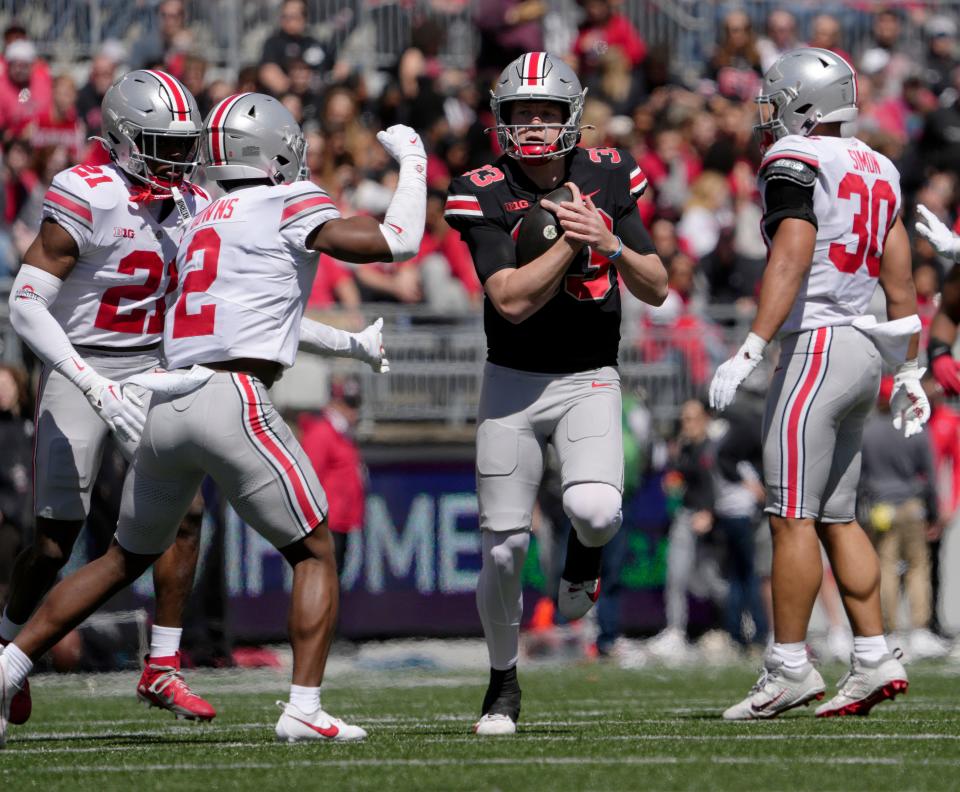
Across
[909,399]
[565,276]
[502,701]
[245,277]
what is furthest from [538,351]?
[909,399]

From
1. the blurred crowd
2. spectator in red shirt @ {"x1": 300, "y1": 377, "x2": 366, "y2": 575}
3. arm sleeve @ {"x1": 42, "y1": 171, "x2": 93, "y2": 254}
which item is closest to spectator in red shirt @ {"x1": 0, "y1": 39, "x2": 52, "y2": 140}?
the blurred crowd

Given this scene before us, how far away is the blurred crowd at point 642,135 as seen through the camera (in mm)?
12680

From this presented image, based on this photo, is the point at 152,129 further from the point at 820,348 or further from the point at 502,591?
the point at 820,348

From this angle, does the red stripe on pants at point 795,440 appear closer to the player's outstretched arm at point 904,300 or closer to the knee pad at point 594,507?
the player's outstretched arm at point 904,300

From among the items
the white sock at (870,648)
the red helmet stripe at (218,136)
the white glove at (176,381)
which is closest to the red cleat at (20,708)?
the white glove at (176,381)

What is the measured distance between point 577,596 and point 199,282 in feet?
5.65

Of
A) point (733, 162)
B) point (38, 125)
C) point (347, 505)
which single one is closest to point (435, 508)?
point (347, 505)

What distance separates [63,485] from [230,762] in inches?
72.5

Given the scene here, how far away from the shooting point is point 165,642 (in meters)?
7.14

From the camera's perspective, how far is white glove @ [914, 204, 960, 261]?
702 centimetres

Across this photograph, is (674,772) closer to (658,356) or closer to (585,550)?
(585,550)

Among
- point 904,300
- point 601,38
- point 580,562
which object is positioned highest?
point 601,38

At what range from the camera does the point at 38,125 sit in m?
14.1

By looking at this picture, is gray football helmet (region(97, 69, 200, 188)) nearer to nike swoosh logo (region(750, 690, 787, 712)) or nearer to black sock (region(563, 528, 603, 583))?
black sock (region(563, 528, 603, 583))
